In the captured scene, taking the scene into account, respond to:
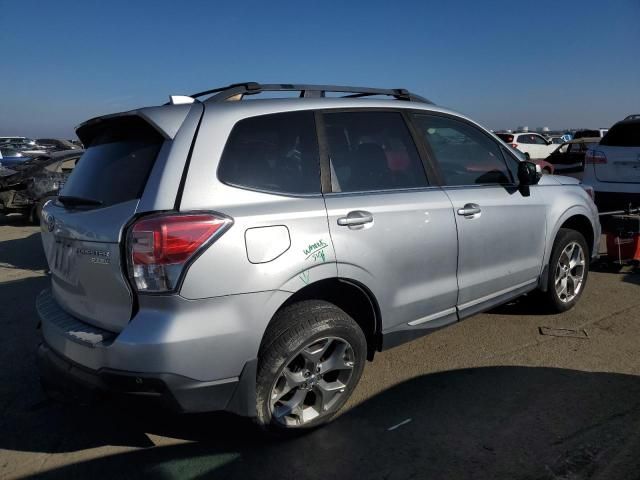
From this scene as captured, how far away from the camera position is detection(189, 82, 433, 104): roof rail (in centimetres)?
278

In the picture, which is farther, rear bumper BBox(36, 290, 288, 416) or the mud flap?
the mud flap

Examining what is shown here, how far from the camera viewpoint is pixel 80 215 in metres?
2.53

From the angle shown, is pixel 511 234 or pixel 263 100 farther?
pixel 511 234

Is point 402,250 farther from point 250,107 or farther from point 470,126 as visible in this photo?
point 470,126

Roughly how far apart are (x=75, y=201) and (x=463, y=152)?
102 inches

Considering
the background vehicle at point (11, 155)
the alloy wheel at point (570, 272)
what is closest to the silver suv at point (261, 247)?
the alloy wheel at point (570, 272)

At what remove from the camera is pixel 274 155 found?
2.64 m

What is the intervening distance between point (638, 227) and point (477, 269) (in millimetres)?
3008

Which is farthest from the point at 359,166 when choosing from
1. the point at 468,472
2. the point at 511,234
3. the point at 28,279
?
the point at 28,279

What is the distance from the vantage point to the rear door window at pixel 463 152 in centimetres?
343

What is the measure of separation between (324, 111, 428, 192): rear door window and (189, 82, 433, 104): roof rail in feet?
0.74

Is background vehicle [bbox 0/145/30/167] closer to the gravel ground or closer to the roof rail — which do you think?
the gravel ground

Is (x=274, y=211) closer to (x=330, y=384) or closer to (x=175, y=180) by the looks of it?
(x=175, y=180)

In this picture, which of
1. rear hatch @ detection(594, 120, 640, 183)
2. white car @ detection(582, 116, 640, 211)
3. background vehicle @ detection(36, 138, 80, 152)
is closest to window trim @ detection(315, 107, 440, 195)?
white car @ detection(582, 116, 640, 211)
